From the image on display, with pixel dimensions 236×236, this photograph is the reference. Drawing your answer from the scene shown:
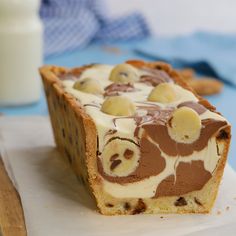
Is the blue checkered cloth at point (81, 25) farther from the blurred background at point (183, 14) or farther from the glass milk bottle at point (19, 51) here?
the glass milk bottle at point (19, 51)

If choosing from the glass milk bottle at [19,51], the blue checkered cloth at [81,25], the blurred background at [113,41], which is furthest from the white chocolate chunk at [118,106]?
the blue checkered cloth at [81,25]

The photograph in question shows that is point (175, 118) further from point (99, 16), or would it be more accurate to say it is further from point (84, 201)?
point (99, 16)

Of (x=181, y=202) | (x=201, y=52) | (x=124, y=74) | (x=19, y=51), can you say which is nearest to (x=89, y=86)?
(x=124, y=74)

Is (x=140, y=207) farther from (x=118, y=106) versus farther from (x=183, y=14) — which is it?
(x=183, y=14)

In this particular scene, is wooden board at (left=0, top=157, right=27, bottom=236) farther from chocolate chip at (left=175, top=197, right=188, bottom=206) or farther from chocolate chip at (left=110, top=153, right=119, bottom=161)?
chocolate chip at (left=175, top=197, right=188, bottom=206)

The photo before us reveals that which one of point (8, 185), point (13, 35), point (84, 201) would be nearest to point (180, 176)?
point (84, 201)

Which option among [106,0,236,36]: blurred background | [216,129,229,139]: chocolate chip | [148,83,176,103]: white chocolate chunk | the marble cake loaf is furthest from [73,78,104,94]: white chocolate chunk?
[106,0,236,36]: blurred background
